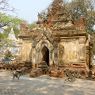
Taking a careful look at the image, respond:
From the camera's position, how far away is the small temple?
18.3m

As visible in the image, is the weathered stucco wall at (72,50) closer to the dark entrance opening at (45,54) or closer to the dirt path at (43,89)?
the dark entrance opening at (45,54)

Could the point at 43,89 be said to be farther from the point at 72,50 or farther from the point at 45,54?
the point at 45,54

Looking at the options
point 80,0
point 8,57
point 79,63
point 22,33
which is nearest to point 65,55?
point 79,63

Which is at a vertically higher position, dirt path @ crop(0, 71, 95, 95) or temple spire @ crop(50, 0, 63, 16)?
temple spire @ crop(50, 0, 63, 16)

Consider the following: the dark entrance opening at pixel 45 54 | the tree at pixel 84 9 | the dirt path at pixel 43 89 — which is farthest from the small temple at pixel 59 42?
the tree at pixel 84 9

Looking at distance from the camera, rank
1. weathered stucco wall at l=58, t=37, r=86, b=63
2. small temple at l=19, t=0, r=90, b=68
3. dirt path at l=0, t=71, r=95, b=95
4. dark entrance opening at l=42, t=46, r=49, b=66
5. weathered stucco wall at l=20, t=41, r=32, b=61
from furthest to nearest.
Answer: weathered stucco wall at l=20, t=41, r=32, b=61 → dark entrance opening at l=42, t=46, r=49, b=66 → small temple at l=19, t=0, r=90, b=68 → weathered stucco wall at l=58, t=37, r=86, b=63 → dirt path at l=0, t=71, r=95, b=95

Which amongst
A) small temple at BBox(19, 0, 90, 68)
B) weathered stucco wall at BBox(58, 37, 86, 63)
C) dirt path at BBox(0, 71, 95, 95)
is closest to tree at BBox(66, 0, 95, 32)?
small temple at BBox(19, 0, 90, 68)

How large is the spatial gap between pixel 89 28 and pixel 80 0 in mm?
3864

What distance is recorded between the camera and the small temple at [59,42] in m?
18.3

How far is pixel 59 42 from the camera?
19.1m

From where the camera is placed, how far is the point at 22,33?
69.7 ft

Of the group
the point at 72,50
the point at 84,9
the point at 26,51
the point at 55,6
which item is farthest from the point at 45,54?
the point at 84,9

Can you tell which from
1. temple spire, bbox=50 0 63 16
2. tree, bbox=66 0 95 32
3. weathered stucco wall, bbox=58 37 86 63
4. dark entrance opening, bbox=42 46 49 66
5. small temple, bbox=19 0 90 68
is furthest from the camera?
tree, bbox=66 0 95 32

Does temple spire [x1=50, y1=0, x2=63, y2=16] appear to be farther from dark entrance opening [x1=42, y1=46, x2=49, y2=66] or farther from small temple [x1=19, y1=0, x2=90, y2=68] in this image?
dark entrance opening [x1=42, y1=46, x2=49, y2=66]
